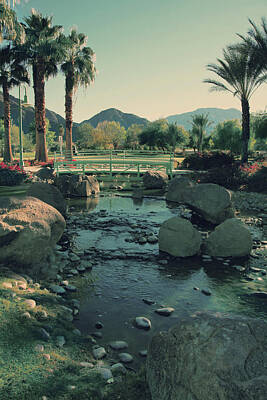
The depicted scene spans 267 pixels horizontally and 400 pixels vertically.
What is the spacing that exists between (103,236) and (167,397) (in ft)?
24.1

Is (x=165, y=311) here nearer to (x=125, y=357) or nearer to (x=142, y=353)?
(x=142, y=353)

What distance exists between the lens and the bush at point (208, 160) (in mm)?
25203

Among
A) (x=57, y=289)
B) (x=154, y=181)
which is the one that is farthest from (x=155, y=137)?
(x=57, y=289)

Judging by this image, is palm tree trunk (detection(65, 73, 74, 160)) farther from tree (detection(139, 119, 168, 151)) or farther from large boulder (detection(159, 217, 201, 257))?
tree (detection(139, 119, 168, 151))

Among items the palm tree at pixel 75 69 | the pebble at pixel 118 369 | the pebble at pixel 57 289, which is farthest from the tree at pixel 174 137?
the pebble at pixel 118 369

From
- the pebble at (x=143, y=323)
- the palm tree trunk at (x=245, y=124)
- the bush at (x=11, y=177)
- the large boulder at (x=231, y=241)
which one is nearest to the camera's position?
the pebble at (x=143, y=323)

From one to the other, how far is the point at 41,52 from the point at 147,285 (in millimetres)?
24901

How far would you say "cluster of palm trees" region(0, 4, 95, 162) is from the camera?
26.6m

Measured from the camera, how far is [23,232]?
6.04 meters

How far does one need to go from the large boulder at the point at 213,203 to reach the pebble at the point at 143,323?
653 centimetres

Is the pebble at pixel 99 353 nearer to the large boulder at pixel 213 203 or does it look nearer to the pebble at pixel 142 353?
the pebble at pixel 142 353

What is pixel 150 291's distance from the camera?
20.2 feet

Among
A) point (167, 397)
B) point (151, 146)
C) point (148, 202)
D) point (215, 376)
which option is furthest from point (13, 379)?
point (151, 146)

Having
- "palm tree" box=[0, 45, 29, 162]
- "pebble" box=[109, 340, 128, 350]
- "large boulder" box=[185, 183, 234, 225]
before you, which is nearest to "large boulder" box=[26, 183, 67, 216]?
"large boulder" box=[185, 183, 234, 225]
